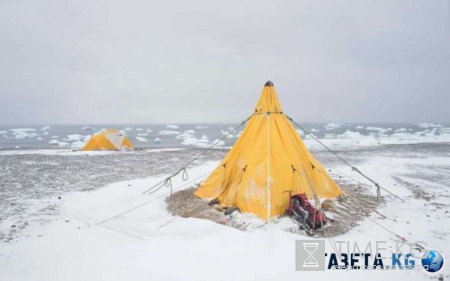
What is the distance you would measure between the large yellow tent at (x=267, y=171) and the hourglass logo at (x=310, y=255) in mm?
1530

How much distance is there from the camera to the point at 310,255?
6.34m

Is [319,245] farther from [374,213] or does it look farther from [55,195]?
[55,195]

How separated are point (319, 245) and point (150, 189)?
8.52 m

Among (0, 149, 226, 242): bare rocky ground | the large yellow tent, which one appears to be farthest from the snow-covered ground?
the large yellow tent

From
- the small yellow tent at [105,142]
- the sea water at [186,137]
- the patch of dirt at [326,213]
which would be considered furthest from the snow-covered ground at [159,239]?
the small yellow tent at [105,142]

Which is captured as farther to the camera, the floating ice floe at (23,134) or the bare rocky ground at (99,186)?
the floating ice floe at (23,134)

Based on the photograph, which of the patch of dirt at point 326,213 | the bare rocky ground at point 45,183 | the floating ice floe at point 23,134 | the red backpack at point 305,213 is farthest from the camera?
the floating ice floe at point 23,134

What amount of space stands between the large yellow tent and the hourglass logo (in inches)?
60.2

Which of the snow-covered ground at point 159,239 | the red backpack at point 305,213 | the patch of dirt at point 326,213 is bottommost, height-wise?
the snow-covered ground at point 159,239

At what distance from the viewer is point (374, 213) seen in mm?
9305

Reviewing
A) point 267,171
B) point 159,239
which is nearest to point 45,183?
point 159,239

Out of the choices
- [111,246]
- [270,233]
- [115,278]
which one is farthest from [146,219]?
[270,233]

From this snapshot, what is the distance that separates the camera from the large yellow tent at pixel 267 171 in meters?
8.62

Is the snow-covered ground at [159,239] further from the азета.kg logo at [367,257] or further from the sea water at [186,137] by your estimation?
the sea water at [186,137]
